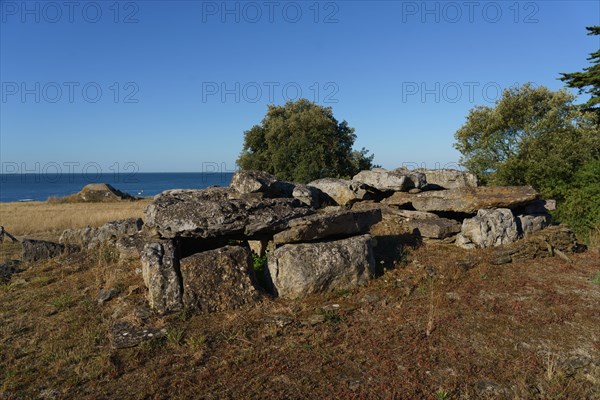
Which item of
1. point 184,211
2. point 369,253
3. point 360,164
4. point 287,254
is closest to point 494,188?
point 369,253

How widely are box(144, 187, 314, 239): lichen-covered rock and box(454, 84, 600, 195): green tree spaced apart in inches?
600

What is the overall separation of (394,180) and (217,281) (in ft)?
31.3

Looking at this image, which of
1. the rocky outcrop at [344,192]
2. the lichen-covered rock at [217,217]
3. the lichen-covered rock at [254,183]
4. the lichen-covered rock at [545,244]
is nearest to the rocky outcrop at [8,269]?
the lichen-covered rock at [217,217]

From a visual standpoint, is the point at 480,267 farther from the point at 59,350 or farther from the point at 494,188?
the point at 59,350

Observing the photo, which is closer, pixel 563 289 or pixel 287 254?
pixel 287 254

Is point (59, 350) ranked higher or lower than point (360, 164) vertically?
lower

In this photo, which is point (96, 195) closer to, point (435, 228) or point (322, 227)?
point (435, 228)

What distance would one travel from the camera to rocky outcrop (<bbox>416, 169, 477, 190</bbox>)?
17656mm

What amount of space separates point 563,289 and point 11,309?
14299 mm

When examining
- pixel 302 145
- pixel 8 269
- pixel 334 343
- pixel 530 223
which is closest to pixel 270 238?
pixel 334 343

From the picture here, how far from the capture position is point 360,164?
3400 cm

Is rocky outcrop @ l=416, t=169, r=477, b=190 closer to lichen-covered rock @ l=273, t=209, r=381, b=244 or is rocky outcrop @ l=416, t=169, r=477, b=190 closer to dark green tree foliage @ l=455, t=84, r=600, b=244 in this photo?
dark green tree foliage @ l=455, t=84, r=600, b=244

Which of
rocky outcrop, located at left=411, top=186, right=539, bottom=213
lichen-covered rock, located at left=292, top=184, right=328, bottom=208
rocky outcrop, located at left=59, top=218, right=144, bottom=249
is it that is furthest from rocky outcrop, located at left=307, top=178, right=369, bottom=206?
rocky outcrop, located at left=59, top=218, right=144, bottom=249

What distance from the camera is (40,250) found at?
47.1 ft
